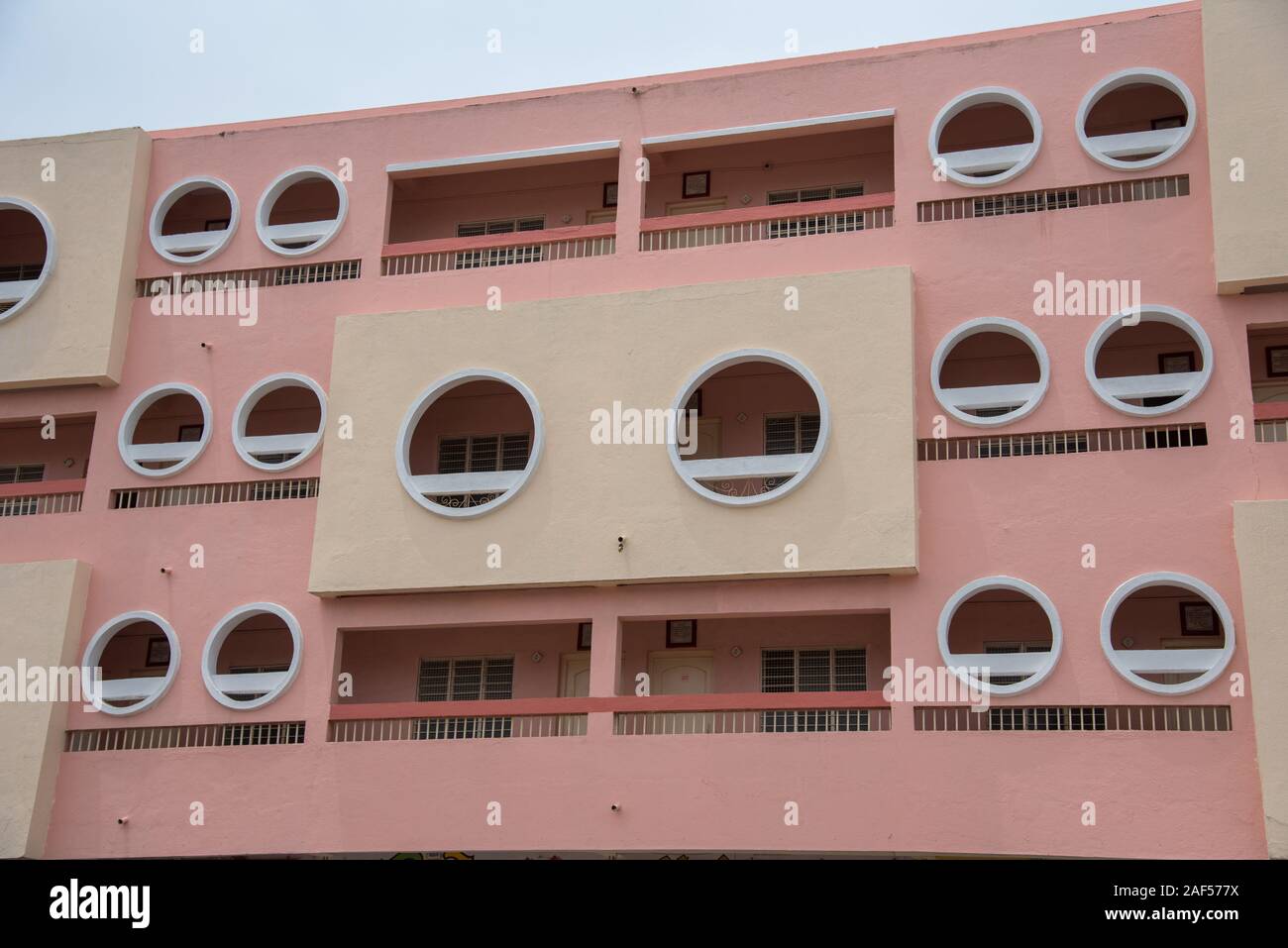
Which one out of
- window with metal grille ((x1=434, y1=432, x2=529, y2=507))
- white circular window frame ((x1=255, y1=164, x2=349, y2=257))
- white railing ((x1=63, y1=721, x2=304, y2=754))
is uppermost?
white circular window frame ((x1=255, y1=164, x2=349, y2=257))

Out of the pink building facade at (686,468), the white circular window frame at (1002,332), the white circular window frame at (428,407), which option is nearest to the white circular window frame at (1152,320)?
the pink building facade at (686,468)

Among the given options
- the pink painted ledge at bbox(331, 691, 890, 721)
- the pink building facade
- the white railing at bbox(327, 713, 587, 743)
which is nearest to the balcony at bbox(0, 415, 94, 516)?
the pink building facade

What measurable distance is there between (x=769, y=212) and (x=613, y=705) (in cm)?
655

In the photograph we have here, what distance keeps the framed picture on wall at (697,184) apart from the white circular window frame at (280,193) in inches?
181

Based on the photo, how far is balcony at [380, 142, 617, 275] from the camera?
22.8m

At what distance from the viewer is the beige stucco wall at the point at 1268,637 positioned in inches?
701

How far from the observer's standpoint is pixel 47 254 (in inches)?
967

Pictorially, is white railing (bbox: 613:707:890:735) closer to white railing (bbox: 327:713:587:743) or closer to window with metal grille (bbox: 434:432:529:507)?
white railing (bbox: 327:713:587:743)

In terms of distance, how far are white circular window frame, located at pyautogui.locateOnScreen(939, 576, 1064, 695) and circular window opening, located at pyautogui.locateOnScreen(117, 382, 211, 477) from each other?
391 inches

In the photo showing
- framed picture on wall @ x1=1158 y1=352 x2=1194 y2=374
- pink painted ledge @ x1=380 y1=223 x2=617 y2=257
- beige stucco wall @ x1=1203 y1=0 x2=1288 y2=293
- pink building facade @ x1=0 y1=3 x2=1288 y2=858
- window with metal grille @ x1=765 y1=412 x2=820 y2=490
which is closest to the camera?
pink building facade @ x1=0 y1=3 x2=1288 y2=858

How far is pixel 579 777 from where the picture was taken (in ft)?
66.0

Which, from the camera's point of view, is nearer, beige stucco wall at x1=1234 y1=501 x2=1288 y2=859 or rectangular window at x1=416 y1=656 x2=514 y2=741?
beige stucco wall at x1=1234 y1=501 x2=1288 y2=859
